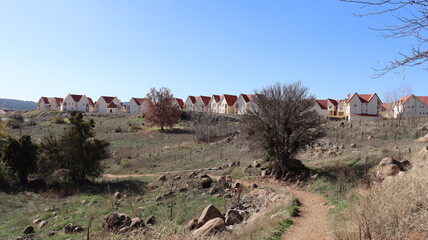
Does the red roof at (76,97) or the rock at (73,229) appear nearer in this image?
the rock at (73,229)

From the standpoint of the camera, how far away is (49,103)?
100000 mm

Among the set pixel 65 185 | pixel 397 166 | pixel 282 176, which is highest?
pixel 397 166

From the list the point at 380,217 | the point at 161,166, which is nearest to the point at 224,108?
the point at 161,166

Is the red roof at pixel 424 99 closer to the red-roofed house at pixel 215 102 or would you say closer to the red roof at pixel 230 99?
the red roof at pixel 230 99

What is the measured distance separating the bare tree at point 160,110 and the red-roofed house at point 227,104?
86.7 feet

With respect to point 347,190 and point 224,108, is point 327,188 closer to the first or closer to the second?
point 347,190

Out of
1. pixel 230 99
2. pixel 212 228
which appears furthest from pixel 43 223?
pixel 230 99

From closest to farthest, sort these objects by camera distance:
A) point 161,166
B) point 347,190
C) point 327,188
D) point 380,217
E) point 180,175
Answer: point 380,217 → point 347,190 → point 327,188 → point 180,175 → point 161,166

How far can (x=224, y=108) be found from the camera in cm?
8206

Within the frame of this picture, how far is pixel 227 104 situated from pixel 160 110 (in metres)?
29.3

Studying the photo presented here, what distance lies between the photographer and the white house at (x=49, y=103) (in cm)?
9775

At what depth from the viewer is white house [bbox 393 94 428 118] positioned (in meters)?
55.5

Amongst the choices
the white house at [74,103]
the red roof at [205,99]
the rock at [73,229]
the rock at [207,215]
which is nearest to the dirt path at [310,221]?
the rock at [207,215]

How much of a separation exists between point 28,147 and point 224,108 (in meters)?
61.7
